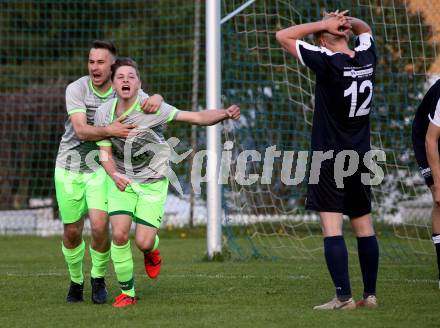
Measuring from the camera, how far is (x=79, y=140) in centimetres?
749

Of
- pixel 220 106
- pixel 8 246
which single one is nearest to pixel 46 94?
pixel 8 246

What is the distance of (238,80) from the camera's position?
12156mm

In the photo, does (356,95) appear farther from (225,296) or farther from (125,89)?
(225,296)

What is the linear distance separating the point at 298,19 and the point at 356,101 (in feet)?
19.0

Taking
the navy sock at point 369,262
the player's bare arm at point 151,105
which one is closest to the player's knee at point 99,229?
the player's bare arm at point 151,105

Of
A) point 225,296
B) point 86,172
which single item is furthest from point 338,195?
point 86,172

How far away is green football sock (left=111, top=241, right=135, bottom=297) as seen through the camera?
6844 millimetres

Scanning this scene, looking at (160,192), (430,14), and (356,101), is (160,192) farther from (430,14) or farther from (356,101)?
(430,14)

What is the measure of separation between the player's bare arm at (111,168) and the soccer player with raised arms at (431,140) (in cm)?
224

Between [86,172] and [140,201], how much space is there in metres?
0.69

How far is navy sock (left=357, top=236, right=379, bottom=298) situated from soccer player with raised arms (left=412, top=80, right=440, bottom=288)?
0.88 meters

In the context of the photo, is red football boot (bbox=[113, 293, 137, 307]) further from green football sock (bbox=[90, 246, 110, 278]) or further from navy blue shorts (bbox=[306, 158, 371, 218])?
navy blue shorts (bbox=[306, 158, 371, 218])

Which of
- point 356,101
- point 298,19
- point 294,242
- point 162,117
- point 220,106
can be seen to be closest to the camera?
point 356,101

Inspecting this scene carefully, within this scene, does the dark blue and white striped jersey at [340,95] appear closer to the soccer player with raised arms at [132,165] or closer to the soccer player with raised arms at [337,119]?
the soccer player with raised arms at [337,119]
